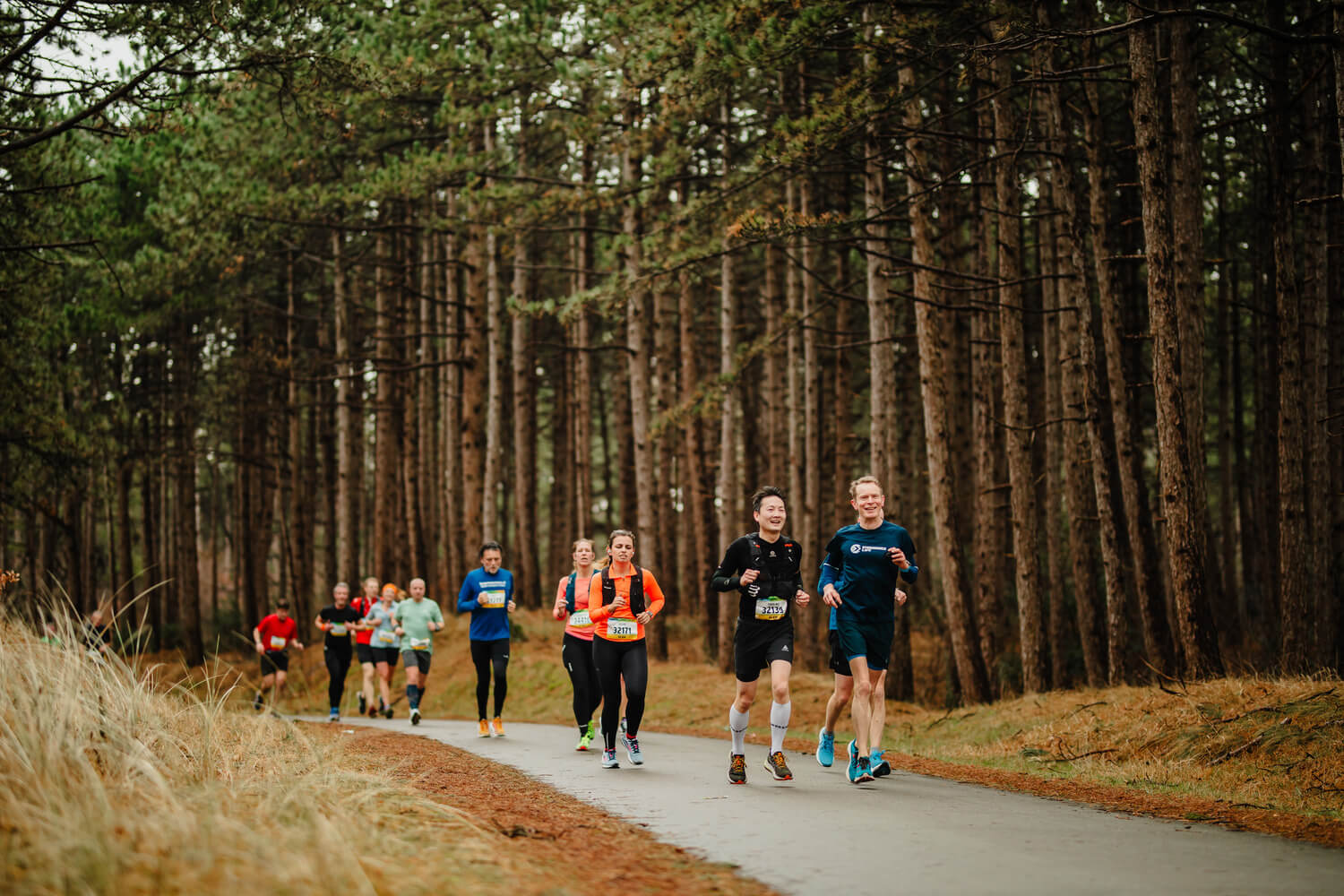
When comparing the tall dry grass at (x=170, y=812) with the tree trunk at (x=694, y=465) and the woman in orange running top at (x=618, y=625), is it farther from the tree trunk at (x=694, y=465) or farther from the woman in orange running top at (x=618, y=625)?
the tree trunk at (x=694, y=465)

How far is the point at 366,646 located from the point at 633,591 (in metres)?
11.1

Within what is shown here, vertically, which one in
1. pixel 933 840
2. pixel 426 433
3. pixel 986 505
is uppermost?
pixel 426 433

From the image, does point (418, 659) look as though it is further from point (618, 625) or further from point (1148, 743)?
point (1148, 743)

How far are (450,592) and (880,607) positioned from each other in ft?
70.5

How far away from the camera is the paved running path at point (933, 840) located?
218 inches

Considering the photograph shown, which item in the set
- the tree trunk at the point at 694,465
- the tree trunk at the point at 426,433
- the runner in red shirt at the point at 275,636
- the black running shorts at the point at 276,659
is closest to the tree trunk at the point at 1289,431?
the tree trunk at the point at 694,465

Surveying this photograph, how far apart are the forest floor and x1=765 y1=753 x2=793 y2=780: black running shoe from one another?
1.86 metres

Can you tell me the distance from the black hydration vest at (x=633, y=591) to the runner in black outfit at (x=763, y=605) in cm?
149

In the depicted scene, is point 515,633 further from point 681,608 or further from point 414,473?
point 681,608

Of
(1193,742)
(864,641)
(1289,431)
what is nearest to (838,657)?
(864,641)

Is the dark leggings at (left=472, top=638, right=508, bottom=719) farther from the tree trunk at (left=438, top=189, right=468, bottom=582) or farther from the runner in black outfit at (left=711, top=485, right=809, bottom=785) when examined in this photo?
the tree trunk at (left=438, top=189, right=468, bottom=582)

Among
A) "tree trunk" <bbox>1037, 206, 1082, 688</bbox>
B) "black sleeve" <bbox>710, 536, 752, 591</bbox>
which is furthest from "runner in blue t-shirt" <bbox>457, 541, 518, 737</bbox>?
"tree trunk" <bbox>1037, 206, 1082, 688</bbox>

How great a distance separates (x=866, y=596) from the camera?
945cm

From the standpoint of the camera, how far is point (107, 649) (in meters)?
→ 7.97
